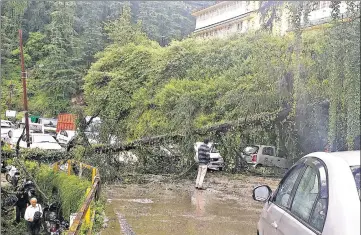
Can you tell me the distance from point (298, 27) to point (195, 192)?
5.06m

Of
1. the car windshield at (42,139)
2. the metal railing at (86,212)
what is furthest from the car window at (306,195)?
the car windshield at (42,139)

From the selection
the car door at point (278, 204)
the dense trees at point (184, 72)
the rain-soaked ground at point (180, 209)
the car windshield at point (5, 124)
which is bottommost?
the rain-soaked ground at point (180, 209)

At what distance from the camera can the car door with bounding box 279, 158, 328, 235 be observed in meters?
2.71

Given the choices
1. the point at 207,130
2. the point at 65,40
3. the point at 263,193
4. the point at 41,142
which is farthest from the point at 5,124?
the point at 263,193

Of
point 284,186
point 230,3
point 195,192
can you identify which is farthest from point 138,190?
point 230,3

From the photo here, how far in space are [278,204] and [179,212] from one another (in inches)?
223

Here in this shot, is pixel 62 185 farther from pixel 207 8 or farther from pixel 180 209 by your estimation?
pixel 207 8

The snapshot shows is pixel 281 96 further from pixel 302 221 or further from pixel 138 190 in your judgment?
pixel 302 221

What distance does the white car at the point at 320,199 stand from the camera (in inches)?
96.1

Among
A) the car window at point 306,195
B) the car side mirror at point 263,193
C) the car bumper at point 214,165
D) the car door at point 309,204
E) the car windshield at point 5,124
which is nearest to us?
the car door at point 309,204

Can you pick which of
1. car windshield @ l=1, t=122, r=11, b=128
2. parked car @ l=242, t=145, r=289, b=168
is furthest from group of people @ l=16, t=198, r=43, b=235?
car windshield @ l=1, t=122, r=11, b=128

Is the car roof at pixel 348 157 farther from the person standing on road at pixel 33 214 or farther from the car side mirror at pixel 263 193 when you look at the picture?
the person standing on road at pixel 33 214

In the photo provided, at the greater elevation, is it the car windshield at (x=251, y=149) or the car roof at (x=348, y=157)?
the car roof at (x=348, y=157)

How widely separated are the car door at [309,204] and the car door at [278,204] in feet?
0.47
